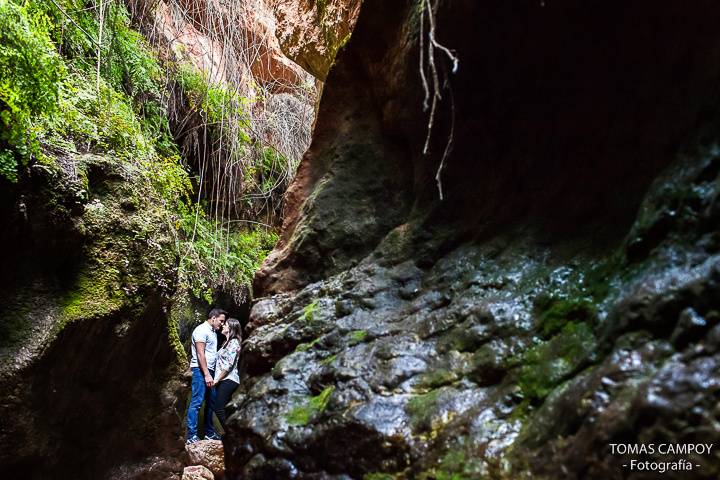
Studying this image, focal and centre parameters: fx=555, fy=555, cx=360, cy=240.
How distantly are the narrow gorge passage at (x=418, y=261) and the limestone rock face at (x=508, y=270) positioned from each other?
1cm

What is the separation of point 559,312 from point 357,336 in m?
1.15

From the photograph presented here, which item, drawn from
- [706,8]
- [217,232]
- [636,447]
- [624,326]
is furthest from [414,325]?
[217,232]

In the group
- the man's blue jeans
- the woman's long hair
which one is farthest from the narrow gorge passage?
the woman's long hair

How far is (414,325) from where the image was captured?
9.25ft

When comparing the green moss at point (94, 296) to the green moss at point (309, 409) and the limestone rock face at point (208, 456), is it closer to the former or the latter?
the green moss at point (309, 409)

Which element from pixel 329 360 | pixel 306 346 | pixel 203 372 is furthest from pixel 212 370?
pixel 329 360

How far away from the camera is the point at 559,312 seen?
225 centimetres

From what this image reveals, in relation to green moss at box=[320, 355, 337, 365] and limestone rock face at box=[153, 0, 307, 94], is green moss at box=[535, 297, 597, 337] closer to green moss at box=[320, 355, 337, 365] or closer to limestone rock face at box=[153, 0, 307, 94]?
green moss at box=[320, 355, 337, 365]

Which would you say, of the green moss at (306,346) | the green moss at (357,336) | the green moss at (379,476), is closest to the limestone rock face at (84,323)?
the green moss at (306,346)

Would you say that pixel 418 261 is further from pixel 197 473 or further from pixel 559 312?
pixel 197 473

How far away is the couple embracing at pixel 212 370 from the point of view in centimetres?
626

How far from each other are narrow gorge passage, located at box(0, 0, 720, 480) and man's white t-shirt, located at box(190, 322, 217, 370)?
131cm

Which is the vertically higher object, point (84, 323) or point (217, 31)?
point (217, 31)

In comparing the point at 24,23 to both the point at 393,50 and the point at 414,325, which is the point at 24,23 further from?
the point at 414,325
